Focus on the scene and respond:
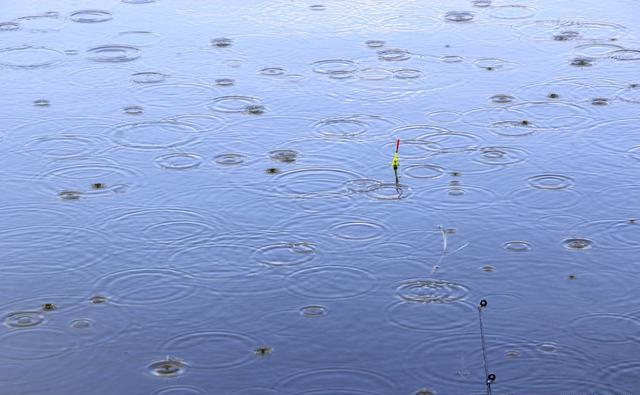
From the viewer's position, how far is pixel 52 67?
32.9ft

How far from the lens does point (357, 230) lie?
7.12 meters

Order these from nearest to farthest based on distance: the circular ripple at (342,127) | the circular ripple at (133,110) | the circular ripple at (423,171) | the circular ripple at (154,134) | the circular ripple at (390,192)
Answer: the circular ripple at (390,192), the circular ripple at (423,171), the circular ripple at (154,134), the circular ripple at (342,127), the circular ripple at (133,110)

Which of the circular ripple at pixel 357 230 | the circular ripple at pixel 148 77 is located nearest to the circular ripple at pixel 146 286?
the circular ripple at pixel 357 230

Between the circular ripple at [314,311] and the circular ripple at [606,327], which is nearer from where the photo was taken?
the circular ripple at [606,327]

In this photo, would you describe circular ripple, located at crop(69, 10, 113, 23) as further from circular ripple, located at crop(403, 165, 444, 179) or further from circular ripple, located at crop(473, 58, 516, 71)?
circular ripple, located at crop(403, 165, 444, 179)

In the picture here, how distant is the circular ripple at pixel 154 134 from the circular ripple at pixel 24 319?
2.35 meters

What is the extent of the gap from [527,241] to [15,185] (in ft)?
11.2

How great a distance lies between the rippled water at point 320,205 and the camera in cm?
583

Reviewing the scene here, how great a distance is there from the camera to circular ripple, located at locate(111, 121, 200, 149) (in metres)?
8.41

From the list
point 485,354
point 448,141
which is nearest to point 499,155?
point 448,141

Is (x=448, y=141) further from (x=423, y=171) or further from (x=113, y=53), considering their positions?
(x=113, y=53)

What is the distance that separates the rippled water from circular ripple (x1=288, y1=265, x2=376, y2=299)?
17 millimetres

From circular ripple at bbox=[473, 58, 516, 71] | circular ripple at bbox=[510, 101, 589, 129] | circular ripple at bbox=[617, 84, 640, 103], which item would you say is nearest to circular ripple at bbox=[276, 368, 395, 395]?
circular ripple at bbox=[510, 101, 589, 129]

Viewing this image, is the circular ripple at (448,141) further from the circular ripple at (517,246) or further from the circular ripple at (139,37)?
the circular ripple at (139,37)
